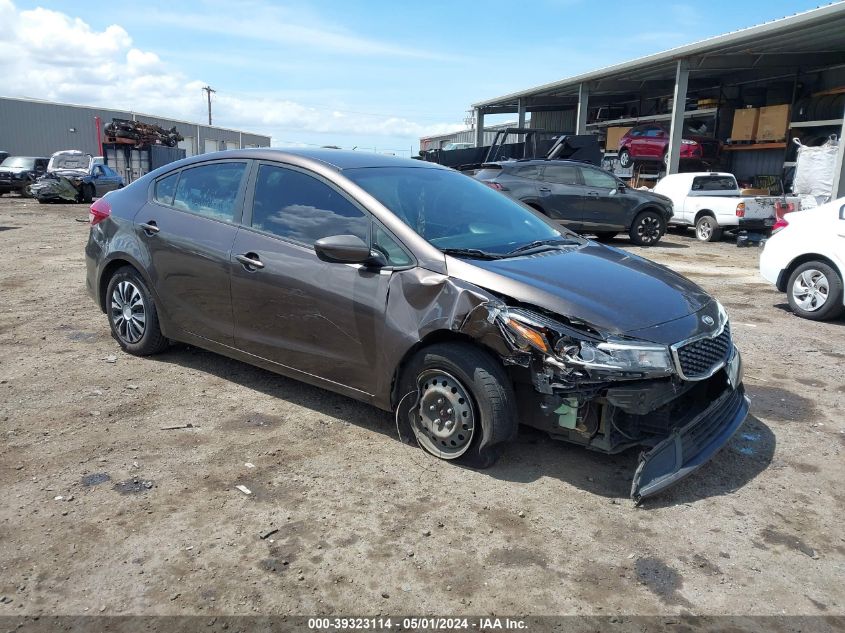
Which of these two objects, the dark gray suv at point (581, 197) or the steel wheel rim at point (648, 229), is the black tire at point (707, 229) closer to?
the dark gray suv at point (581, 197)

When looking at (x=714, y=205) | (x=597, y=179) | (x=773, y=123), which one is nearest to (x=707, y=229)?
(x=714, y=205)

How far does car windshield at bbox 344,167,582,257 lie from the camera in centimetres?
388

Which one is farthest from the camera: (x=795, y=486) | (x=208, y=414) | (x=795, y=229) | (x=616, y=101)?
(x=616, y=101)

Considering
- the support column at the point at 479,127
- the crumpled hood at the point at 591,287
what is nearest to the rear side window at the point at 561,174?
the crumpled hood at the point at 591,287

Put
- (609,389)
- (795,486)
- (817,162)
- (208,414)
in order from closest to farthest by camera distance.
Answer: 1. (609,389)
2. (795,486)
3. (208,414)
4. (817,162)

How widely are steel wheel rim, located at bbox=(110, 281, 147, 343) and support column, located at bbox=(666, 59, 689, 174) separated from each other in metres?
19.5

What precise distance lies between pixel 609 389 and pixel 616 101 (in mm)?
33981

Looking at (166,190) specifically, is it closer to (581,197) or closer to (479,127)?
(581,197)

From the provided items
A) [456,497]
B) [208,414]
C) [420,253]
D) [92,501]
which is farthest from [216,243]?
[456,497]

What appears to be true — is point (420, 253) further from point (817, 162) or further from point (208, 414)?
point (817, 162)

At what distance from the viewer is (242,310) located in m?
4.30

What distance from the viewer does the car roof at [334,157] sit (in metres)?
4.25

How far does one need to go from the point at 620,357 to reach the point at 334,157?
2331mm

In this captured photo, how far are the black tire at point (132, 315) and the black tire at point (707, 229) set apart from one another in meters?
14.0
